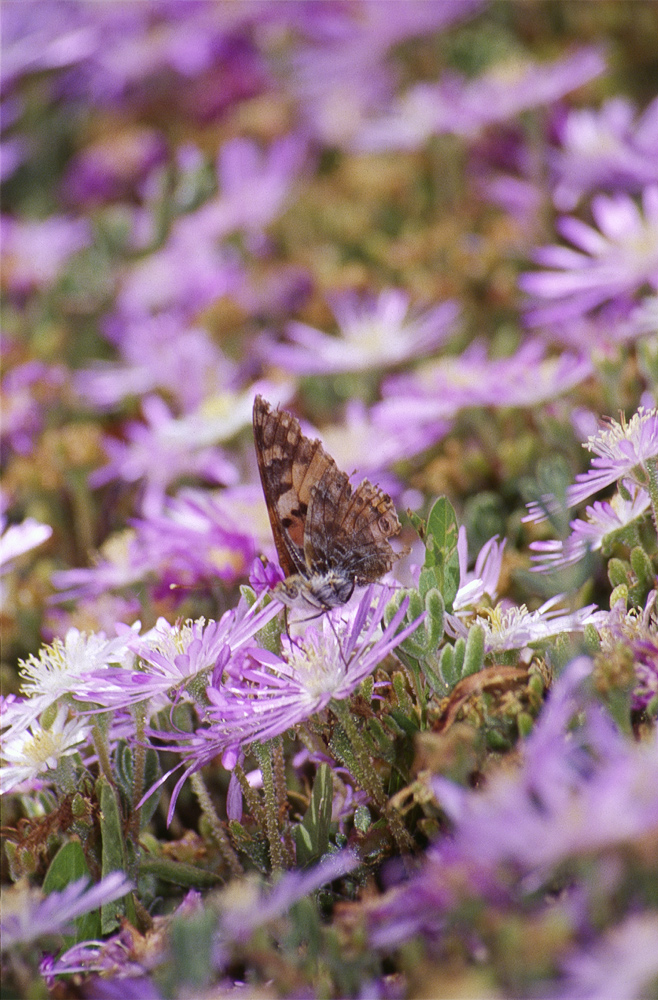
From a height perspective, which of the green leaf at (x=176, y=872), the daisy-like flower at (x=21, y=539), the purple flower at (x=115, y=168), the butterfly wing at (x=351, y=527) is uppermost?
the purple flower at (x=115, y=168)

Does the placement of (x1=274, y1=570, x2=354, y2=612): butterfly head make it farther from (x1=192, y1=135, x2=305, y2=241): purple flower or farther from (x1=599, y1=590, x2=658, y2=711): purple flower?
(x1=192, y1=135, x2=305, y2=241): purple flower

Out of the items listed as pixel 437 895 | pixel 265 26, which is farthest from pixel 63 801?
Result: pixel 265 26

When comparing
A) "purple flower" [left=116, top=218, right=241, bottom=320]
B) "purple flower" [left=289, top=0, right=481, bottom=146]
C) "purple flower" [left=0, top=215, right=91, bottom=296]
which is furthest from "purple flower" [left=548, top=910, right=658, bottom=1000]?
"purple flower" [left=289, top=0, right=481, bottom=146]

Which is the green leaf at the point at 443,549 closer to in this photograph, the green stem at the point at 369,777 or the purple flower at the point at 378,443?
the green stem at the point at 369,777

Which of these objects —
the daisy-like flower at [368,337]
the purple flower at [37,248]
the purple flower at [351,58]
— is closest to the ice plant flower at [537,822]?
the daisy-like flower at [368,337]

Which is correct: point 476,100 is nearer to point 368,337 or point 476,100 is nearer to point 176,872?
point 368,337

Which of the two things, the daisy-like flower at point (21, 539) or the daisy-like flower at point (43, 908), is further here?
the daisy-like flower at point (21, 539)
